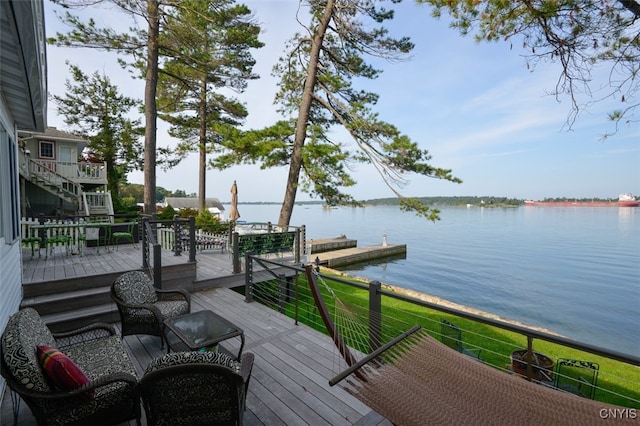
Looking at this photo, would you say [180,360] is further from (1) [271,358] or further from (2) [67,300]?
(2) [67,300]

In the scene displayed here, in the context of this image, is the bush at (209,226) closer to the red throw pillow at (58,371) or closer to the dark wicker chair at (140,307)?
the dark wicker chair at (140,307)

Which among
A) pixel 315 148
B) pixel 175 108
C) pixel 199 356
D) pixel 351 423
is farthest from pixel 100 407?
pixel 175 108

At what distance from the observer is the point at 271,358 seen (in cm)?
356

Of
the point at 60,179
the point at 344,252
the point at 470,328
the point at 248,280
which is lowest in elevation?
the point at 470,328

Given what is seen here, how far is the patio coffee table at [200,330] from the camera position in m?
2.96

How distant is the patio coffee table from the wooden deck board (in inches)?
17.6

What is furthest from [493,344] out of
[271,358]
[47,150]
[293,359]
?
[47,150]

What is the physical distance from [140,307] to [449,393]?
3336mm

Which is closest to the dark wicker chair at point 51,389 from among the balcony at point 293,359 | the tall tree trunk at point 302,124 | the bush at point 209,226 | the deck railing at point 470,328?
the balcony at point 293,359

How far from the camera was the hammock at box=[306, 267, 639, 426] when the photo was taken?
66.2 inches

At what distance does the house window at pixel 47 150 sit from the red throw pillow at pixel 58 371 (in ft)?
68.9

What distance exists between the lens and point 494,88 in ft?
42.2

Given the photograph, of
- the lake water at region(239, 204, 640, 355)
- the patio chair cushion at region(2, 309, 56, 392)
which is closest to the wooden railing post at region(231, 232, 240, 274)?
the patio chair cushion at region(2, 309, 56, 392)

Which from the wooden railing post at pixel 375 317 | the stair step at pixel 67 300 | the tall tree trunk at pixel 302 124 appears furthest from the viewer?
the tall tree trunk at pixel 302 124
